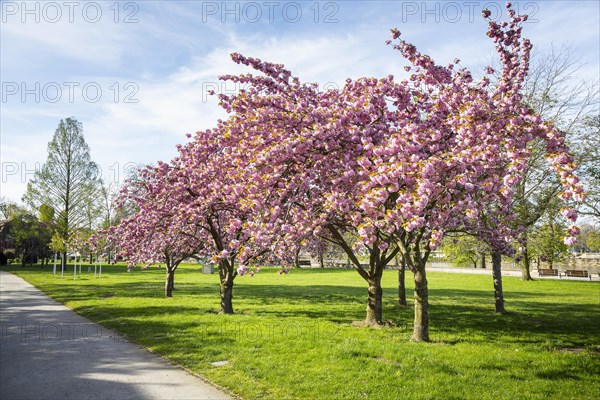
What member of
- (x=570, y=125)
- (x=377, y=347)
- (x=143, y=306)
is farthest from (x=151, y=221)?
(x=570, y=125)

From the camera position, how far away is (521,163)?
7.08 metres

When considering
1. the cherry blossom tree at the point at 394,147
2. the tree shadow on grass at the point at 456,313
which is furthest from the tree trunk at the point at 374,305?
the cherry blossom tree at the point at 394,147

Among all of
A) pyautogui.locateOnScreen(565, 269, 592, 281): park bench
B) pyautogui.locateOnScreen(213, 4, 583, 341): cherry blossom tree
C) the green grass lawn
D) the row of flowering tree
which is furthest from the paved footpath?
pyautogui.locateOnScreen(565, 269, 592, 281): park bench

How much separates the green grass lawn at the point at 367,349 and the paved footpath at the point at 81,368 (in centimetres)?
53

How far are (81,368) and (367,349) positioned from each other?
19.6 feet

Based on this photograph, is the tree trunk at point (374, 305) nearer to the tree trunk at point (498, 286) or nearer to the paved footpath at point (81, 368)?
the tree trunk at point (498, 286)

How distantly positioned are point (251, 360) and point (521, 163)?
21.0 feet

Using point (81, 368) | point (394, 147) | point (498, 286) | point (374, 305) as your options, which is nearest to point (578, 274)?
point (498, 286)

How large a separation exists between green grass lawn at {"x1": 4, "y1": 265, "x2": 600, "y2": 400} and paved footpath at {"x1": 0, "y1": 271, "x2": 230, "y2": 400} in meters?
0.53

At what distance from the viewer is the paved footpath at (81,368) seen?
267 inches

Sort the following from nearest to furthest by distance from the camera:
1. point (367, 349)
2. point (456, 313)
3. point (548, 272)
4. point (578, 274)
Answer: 1. point (367, 349)
2. point (456, 313)
3. point (578, 274)
4. point (548, 272)

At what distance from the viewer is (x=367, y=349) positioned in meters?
9.52

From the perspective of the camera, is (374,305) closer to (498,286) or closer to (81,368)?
(498,286)

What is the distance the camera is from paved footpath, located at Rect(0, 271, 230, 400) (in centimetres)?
679
